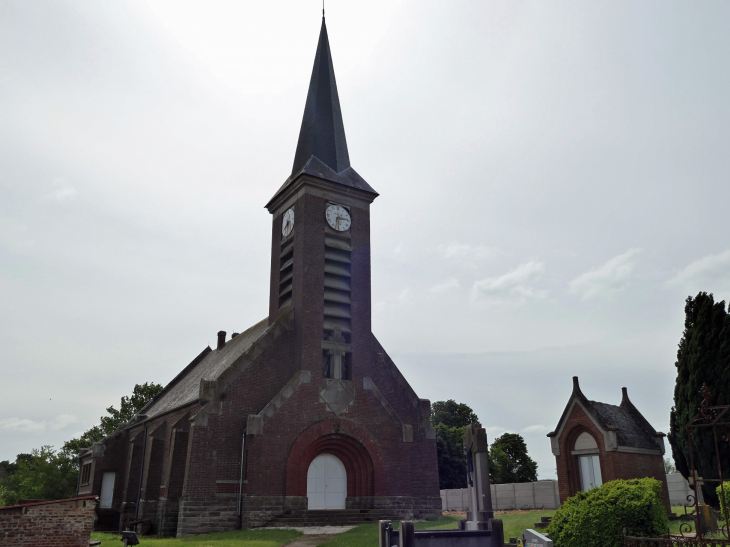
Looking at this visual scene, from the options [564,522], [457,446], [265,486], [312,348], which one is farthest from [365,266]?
[457,446]

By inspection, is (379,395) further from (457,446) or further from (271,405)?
(457,446)

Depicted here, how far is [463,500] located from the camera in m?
42.3

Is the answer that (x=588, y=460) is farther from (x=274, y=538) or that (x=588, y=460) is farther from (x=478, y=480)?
(x=274, y=538)

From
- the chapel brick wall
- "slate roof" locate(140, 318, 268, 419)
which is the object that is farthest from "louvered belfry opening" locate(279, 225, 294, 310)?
the chapel brick wall

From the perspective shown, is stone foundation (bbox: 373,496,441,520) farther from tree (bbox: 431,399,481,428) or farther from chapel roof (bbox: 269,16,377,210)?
tree (bbox: 431,399,481,428)

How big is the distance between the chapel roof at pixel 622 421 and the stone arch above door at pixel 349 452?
817 cm

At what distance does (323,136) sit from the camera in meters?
34.2

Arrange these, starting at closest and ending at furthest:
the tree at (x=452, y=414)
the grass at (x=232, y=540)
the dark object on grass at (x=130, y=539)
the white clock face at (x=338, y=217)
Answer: the dark object on grass at (x=130, y=539), the grass at (x=232, y=540), the white clock face at (x=338, y=217), the tree at (x=452, y=414)

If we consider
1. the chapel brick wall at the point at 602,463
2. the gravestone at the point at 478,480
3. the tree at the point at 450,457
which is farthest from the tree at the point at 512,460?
the gravestone at the point at 478,480

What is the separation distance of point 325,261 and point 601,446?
1528 cm

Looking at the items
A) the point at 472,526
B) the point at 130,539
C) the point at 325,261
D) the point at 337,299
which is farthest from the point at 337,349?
the point at 130,539

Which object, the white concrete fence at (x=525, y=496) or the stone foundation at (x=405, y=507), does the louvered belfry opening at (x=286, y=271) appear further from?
the white concrete fence at (x=525, y=496)

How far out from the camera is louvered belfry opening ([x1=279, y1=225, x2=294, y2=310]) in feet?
101

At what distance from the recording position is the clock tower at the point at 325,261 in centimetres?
2880
